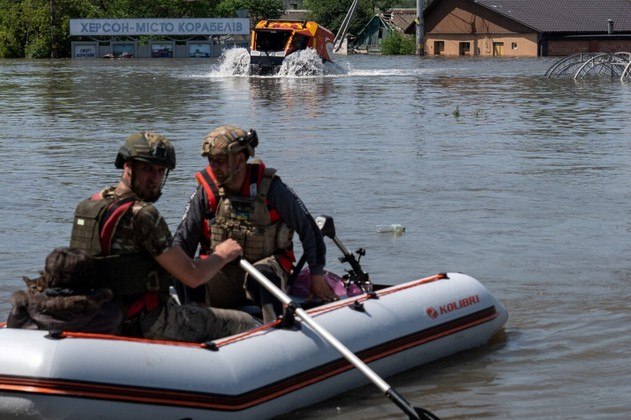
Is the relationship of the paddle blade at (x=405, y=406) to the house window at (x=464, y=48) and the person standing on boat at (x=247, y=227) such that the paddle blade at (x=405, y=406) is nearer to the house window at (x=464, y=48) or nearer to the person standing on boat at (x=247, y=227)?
the person standing on boat at (x=247, y=227)

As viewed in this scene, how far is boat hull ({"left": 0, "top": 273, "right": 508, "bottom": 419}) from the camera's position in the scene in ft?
18.6

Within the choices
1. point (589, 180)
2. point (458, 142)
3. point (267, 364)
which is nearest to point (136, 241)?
point (267, 364)

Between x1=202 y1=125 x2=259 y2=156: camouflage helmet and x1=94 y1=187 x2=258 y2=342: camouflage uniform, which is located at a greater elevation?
x1=202 y1=125 x2=259 y2=156: camouflage helmet

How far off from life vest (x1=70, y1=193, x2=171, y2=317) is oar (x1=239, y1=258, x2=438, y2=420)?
650 millimetres

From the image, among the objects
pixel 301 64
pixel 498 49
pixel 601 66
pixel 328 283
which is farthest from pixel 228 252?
pixel 498 49

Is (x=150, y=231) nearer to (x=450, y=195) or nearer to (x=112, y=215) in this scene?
(x=112, y=215)

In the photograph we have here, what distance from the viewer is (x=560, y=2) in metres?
73.7

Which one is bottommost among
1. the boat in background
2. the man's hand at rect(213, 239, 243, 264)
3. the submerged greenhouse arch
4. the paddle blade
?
Result: the paddle blade

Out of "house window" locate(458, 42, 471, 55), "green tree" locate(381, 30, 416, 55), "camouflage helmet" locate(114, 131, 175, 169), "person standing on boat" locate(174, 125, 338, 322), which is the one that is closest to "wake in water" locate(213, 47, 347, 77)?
"house window" locate(458, 42, 471, 55)

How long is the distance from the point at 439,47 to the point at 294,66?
1287 inches

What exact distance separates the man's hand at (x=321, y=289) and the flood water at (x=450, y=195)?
1.93 ft

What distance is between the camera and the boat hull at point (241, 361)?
567cm

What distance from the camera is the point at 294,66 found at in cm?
4441

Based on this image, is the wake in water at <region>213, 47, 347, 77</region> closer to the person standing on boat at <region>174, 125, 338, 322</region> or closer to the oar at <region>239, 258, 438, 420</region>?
the person standing on boat at <region>174, 125, 338, 322</region>
